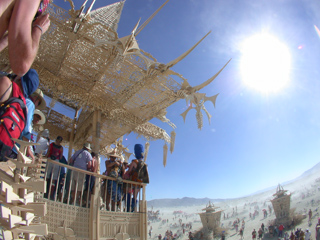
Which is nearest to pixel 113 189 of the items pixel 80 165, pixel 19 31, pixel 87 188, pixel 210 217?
pixel 87 188

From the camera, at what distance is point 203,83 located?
259 inches

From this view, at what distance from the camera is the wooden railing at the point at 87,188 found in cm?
443

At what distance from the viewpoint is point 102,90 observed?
7.34m

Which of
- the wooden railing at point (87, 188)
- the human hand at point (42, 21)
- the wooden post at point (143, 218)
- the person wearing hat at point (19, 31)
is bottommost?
the wooden post at point (143, 218)

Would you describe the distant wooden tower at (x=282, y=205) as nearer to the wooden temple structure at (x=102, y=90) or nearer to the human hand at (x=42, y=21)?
the wooden temple structure at (x=102, y=90)

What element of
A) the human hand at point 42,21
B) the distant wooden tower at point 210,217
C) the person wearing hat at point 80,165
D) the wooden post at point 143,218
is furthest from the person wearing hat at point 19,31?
the distant wooden tower at point 210,217

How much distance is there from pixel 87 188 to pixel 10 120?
393 centimetres

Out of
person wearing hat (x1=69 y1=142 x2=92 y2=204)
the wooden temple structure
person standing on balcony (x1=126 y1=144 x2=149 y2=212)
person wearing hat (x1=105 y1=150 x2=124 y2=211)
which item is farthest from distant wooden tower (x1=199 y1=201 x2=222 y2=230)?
person wearing hat (x1=69 y1=142 x2=92 y2=204)

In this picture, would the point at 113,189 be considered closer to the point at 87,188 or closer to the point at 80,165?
the point at 87,188

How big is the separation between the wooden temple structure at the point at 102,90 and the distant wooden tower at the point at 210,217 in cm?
2355

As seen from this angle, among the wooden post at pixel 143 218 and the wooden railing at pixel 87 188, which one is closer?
the wooden railing at pixel 87 188

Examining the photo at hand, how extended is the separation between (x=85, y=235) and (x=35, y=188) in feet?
12.2

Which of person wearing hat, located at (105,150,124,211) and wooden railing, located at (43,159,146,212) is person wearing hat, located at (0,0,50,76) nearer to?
wooden railing, located at (43,159,146,212)

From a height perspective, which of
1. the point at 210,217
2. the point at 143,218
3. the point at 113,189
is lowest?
the point at 210,217
